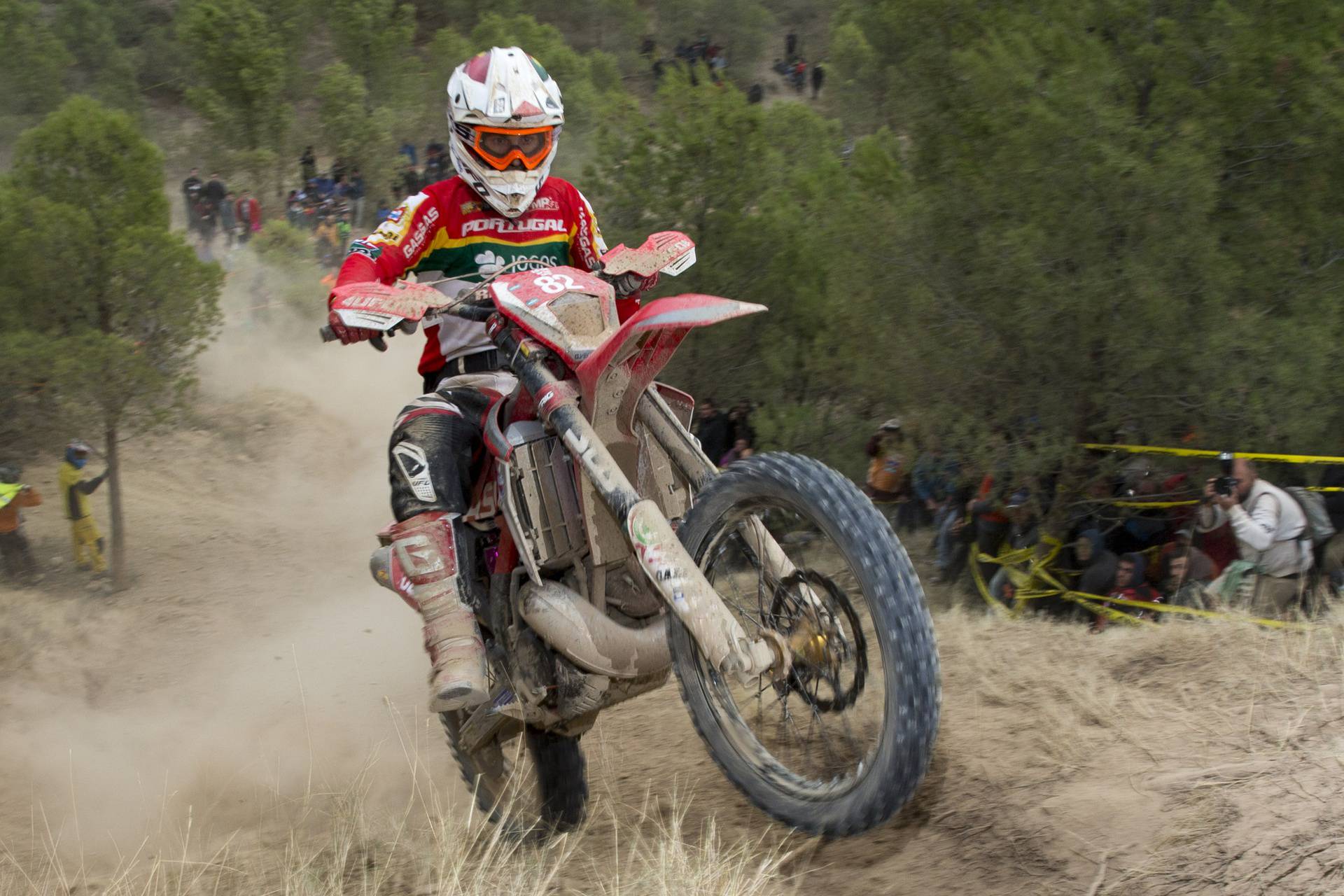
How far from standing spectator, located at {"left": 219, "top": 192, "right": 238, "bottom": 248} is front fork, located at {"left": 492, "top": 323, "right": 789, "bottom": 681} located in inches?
923

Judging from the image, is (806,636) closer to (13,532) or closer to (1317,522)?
(1317,522)

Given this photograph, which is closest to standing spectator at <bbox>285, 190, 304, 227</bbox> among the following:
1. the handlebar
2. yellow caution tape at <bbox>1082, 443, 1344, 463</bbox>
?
yellow caution tape at <bbox>1082, 443, 1344, 463</bbox>

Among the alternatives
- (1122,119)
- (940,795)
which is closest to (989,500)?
(1122,119)

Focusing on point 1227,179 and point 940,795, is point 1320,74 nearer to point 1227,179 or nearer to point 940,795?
point 1227,179

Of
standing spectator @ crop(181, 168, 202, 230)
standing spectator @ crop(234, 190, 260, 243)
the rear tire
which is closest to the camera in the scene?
the rear tire

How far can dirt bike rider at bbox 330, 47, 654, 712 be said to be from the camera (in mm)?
4180

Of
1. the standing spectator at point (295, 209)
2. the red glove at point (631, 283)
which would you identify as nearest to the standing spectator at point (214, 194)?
the standing spectator at point (295, 209)

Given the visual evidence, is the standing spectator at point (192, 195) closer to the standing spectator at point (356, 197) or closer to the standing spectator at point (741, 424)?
the standing spectator at point (356, 197)

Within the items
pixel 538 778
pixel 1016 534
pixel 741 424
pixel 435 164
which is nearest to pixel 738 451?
pixel 741 424

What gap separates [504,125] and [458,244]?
564mm

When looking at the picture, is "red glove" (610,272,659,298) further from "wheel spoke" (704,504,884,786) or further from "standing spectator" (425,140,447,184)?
"standing spectator" (425,140,447,184)

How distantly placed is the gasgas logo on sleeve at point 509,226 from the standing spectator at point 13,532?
974 cm

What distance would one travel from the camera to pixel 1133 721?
4355mm

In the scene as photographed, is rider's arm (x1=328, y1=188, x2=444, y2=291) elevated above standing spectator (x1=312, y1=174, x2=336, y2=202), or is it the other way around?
standing spectator (x1=312, y1=174, x2=336, y2=202)
